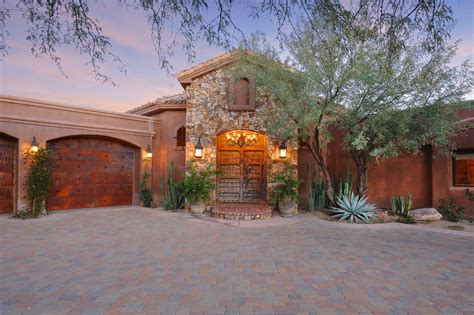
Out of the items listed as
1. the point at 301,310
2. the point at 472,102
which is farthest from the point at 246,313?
the point at 472,102

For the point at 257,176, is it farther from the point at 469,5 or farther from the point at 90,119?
the point at 469,5

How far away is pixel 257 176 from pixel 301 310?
831cm

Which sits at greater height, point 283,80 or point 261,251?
point 283,80

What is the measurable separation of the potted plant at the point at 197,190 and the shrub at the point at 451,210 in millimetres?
7842

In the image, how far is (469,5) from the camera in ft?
11.5

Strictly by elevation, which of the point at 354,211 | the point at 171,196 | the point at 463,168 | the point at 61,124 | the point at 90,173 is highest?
the point at 61,124

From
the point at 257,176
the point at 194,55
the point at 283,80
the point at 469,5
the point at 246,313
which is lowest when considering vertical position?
the point at 246,313

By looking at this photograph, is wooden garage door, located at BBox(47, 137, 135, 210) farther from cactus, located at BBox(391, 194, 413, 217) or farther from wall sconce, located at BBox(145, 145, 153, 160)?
cactus, located at BBox(391, 194, 413, 217)

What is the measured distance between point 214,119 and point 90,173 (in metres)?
5.30

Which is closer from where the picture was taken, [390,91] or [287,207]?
A: [390,91]

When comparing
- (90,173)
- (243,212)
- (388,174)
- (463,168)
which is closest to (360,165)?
(388,174)

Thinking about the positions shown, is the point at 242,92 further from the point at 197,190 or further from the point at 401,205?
the point at 401,205

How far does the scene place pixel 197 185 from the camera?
9.77 metres

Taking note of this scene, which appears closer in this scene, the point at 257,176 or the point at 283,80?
the point at 283,80
